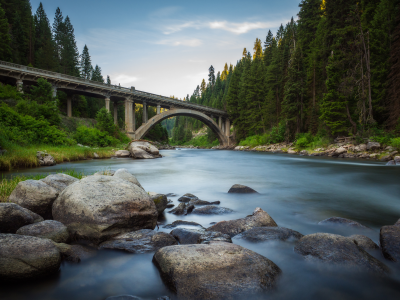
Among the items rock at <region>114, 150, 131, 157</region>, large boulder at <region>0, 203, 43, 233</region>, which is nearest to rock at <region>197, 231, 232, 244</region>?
large boulder at <region>0, 203, 43, 233</region>

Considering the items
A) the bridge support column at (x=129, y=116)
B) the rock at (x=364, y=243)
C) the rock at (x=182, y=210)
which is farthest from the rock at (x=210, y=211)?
the bridge support column at (x=129, y=116)

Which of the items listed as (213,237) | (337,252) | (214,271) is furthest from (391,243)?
(214,271)

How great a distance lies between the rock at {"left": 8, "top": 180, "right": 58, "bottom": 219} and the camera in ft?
13.5

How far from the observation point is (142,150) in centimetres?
2103

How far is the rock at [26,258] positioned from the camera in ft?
7.83

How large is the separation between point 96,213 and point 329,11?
33.7 metres

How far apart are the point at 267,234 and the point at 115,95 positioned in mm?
34340

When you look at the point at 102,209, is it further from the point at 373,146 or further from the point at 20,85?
the point at 20,85

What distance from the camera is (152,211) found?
13.3 ft

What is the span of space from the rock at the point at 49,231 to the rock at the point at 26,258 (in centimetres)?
49

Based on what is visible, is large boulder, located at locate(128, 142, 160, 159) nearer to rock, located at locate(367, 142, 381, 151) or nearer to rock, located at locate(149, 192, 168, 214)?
rock, located at locate(149, 192, 168, 214)

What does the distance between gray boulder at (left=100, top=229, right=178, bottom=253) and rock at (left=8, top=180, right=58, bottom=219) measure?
5.62 feet

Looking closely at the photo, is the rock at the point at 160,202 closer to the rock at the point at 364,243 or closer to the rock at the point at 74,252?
the rock at the point at 74,252

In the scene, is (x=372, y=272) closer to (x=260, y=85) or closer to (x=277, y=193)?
(x=277, y=193)
